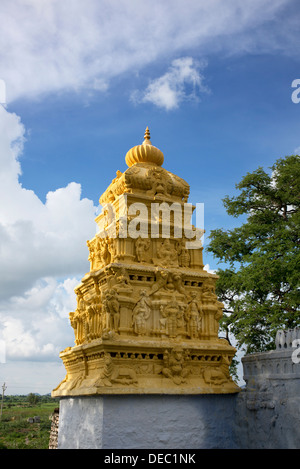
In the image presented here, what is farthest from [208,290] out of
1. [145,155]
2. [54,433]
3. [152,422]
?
[54,433]

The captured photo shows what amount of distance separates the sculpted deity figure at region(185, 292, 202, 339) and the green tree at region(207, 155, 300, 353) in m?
5.84

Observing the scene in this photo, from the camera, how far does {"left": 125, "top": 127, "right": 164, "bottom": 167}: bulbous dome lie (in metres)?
17.5

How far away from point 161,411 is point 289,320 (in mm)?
8817

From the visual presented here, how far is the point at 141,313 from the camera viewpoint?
14031mm

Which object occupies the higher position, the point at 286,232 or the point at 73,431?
the point at 286,232

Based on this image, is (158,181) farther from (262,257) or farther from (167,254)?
(262,257)

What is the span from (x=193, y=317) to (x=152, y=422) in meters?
3.44

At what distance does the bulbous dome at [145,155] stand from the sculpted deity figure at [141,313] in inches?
218

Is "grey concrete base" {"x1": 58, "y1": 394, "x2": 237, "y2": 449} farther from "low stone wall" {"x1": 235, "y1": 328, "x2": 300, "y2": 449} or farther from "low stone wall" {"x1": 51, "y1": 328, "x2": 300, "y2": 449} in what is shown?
"low stone wall" {"x1": 235, "y1": 328, "x2": 300, "y2": 449}

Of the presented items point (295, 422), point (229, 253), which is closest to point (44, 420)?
point (229, 253)

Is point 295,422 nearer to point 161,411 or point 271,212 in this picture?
point 161,411

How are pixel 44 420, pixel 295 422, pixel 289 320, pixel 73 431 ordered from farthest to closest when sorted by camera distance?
pixel 44 420, pixel 289 320, pixel 73 431, pixel 295 422

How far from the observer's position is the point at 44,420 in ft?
150

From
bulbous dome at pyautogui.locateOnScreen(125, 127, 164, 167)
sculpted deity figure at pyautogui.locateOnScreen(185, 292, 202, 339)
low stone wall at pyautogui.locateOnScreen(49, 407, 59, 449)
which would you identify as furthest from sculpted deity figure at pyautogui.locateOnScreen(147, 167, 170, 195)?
low stone wall at pyautogui.locateOnScreen(49, 407, 59, 449)
